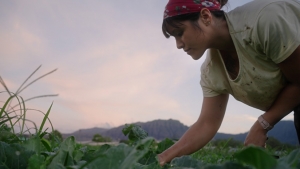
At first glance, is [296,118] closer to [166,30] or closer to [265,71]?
[265,71]

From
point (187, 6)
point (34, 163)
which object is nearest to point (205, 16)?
point (187, 6)

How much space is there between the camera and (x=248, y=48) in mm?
1700

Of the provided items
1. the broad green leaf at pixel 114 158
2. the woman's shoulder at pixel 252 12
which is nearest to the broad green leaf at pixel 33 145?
the broad green leaf at pixel 114 158

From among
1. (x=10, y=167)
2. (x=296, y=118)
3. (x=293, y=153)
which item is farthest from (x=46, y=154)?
(x=296, y=118)

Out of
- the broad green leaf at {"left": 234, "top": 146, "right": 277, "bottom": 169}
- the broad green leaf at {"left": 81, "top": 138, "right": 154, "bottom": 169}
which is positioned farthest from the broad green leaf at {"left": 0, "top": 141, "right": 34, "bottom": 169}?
the broad green leaf at {"left": 234, "top": 146, "right": 277, "bottom": 169}

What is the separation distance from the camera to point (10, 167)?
68cm

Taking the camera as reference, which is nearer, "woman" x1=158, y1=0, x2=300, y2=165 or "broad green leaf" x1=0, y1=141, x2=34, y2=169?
"broad green leaf" x1=0, y1=141, x2=34, y2=169

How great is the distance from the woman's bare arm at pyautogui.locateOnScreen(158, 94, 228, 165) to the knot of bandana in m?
0.63

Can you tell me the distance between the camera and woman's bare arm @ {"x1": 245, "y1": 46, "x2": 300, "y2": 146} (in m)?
1.65

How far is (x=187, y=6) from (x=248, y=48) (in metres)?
0.39

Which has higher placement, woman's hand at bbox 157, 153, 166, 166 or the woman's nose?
the woman's nose

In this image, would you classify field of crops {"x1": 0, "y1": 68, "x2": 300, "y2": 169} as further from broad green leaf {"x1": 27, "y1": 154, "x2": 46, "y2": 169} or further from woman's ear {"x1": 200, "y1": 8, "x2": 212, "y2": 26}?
woman's ear {"x1": 200, "y1": 8, "x2": 212, "y2": 26}

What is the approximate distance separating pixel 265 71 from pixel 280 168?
1.45m

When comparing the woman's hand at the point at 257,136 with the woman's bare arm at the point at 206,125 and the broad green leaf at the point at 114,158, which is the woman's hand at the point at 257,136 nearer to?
the woman's bare arm at the point at 206,125
